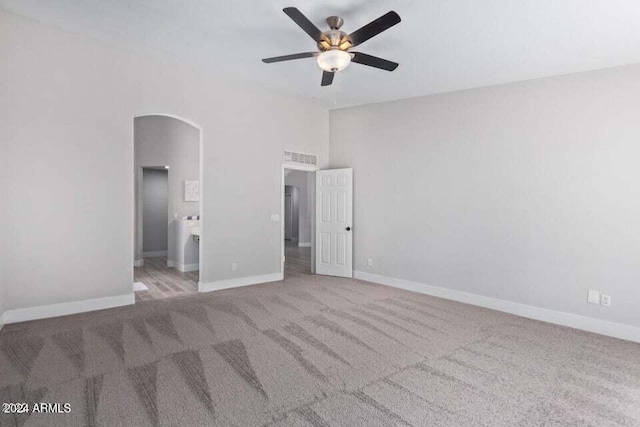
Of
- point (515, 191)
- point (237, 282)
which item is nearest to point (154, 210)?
point (237, 282)

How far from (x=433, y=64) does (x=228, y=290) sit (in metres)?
4.35

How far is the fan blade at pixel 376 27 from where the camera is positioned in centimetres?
259

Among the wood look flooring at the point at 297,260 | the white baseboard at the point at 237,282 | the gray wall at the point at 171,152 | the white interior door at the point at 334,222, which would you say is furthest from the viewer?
the gray wall at the point at 171,152

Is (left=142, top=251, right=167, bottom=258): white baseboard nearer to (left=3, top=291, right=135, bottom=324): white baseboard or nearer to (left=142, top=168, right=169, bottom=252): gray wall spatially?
(left=142, top=168, right=169, bottom=252): gray wall

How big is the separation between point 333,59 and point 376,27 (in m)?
0.56

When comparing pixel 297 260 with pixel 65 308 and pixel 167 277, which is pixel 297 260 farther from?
pixel 65 308

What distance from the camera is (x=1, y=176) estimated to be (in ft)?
11.6

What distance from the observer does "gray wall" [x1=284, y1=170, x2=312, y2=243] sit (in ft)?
38.4

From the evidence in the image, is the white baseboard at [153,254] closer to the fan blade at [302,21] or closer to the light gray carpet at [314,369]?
the light gray carpet at [314,369]

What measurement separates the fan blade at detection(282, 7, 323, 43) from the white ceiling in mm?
300

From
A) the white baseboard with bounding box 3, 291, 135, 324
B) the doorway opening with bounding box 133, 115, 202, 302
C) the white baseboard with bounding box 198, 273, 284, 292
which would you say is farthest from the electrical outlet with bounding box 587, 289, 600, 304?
the doorway opening with bounding box 133, 115, 202, 302

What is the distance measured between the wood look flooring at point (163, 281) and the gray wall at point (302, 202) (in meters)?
5.07

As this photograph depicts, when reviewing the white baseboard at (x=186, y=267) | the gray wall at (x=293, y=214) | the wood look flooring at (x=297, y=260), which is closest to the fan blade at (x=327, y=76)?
the wood look flooring at (x=297, y=260)

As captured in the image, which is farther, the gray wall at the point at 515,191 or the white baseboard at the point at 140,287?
the white baseboard at the point at 140,287
